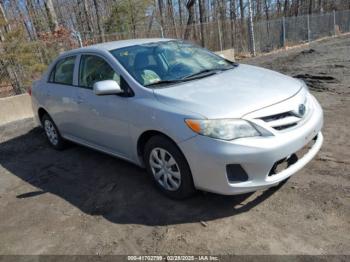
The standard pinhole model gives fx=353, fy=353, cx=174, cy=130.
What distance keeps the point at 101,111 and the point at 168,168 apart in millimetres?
1254

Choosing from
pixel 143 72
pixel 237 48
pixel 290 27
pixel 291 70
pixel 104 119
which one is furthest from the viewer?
pixel 290 27

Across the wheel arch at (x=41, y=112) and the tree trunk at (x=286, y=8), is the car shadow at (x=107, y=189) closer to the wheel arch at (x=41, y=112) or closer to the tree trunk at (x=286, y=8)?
the wheel arch at (x=41, y=112)

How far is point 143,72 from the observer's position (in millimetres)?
4078

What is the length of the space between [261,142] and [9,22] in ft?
36.6

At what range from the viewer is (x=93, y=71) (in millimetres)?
4688

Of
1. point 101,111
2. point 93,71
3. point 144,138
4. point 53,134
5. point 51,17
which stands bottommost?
point 53,134

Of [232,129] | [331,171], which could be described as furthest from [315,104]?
[232,129]

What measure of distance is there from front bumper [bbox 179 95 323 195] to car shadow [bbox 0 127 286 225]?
0.36 metres

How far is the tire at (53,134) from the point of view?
590 cm

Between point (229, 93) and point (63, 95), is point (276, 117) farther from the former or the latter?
point (63, 95)

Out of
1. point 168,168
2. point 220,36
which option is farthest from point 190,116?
point 220,36

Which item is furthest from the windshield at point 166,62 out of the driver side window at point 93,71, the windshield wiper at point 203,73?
the driver side window at point 93,71

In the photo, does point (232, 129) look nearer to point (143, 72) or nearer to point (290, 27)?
point (143, 72)

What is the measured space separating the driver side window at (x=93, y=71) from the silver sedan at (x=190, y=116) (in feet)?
0.04
